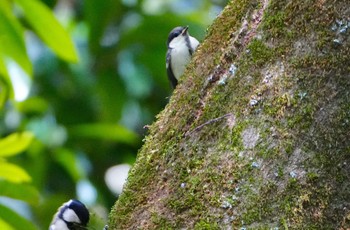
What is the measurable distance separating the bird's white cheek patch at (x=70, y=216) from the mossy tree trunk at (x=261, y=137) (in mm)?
1426

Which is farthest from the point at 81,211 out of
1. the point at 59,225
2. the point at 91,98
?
the point at 91,98

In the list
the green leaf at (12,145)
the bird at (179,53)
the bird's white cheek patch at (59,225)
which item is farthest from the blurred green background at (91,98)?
the green leaf at (12,145)

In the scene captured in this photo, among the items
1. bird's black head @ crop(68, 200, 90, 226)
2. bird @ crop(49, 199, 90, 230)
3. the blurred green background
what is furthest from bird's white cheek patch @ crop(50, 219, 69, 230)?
the blurred green background

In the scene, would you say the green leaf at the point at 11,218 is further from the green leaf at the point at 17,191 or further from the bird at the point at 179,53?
the bird at the point at 179,53

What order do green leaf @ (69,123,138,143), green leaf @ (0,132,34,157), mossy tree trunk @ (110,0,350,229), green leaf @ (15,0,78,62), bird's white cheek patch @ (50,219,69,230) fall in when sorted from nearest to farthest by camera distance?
mossy tree trunk @ (110,0,350,229)
green leaf @ (15,0,78,62)
green leaf @ (0,132,34,157)
bird's white cheek patch @ (50,219,69,230)
green leaf @ (69,123,138,143)

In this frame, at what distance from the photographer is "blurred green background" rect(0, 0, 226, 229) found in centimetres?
656

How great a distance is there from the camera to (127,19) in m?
7.17

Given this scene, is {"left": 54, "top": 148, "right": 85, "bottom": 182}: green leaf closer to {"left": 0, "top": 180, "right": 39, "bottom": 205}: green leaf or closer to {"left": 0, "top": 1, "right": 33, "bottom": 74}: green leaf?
{"left": 0, "top": 180, "right": 39, "bottom": 205}: green leaf

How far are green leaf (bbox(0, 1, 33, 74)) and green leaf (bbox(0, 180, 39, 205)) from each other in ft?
2.27

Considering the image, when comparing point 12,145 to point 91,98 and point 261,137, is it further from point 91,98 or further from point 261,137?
point 91,98

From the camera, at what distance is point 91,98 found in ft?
22.9

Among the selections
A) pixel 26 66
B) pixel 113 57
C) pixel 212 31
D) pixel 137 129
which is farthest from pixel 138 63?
pixel 212 31

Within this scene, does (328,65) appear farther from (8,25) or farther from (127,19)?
(127,19)

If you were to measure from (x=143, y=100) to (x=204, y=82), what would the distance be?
4.15 metres
